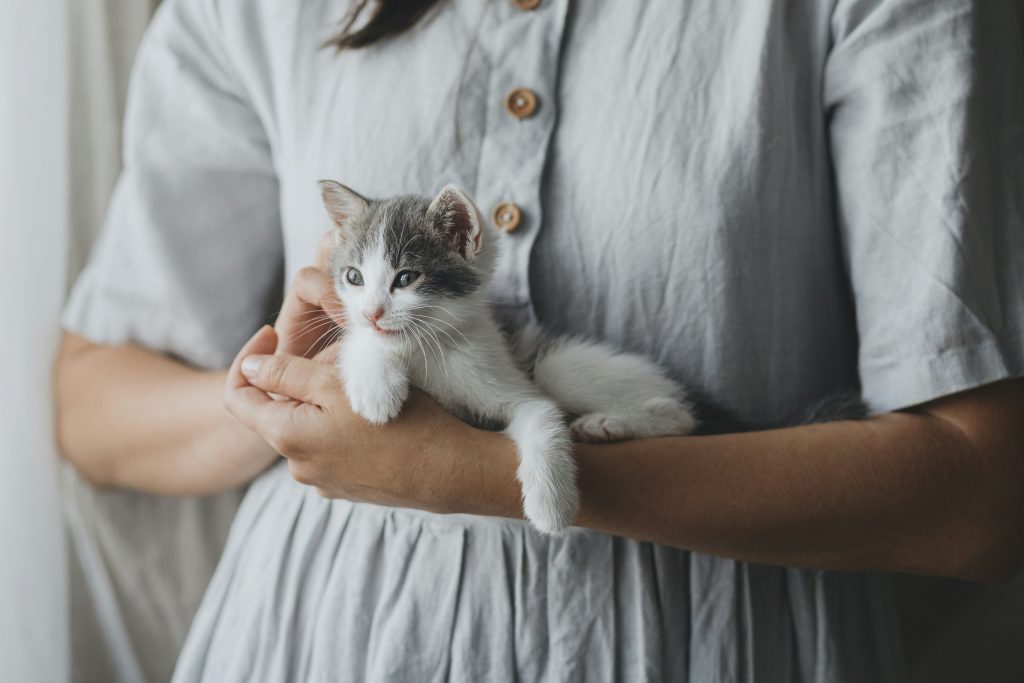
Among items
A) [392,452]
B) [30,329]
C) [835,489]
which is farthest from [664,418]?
[30,329]

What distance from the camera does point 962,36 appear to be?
0.77 metres

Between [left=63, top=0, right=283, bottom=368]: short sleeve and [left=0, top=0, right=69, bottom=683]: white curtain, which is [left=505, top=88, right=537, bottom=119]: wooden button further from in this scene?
[left=0, top=0, right=69, bottom=683]: white curtain

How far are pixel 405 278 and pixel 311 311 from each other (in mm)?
151

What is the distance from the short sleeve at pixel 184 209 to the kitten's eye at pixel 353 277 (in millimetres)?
308

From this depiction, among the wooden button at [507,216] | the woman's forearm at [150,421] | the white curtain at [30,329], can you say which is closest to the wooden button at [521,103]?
the wooden button at [507,216]

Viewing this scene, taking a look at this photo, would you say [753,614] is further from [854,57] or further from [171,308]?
[171,308]

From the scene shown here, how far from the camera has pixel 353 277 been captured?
2.69 ft

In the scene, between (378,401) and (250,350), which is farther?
(250,350)

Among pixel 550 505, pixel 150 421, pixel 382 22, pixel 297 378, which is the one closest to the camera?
pixel 550 505

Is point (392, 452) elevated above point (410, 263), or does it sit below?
below

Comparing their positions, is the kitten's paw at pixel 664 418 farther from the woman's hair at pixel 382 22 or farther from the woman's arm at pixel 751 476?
the woman's hair at pixel 382 22

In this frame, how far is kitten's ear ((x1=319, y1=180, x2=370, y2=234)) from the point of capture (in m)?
0.81

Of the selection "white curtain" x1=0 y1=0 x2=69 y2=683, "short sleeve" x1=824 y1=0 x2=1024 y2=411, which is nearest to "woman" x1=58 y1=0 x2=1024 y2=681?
"short sleeve" x1=824 y1=0 x2=1024 y2=411

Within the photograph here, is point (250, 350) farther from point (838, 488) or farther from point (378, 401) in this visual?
point (838, 488)
